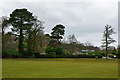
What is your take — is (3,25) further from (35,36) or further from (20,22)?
(35,36)

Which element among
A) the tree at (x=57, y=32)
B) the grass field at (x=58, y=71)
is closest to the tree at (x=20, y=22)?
the tree at (x=57, y=32)

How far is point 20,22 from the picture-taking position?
51062mm

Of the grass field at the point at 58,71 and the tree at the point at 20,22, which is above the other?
the tree at the point at 20,22

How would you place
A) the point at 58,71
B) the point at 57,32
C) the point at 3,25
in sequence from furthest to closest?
the point at 57,32, the point at 3,25, the point at 58,71

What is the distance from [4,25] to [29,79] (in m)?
40.3

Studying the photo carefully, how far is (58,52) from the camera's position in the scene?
2116 inches

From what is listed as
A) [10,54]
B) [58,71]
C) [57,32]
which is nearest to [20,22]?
[10,54]

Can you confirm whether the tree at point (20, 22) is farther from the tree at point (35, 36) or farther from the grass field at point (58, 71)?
the grass field at point (58, 71)

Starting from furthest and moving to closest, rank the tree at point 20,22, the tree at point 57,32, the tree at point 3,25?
1. the tree at point 57,32
2. the tree at point 20,22
3. the tree at point 3,25

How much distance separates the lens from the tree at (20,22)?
50.8 meters


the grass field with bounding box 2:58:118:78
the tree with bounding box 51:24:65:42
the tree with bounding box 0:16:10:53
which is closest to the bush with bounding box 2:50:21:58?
the tree with bounding box 0:16:10:53

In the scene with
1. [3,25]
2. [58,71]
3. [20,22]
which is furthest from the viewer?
[20,22]

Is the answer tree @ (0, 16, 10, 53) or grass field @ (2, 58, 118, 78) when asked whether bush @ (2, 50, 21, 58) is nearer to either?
tree @ (0, 16, 10, 53)

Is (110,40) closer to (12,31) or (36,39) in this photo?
(36,39)
